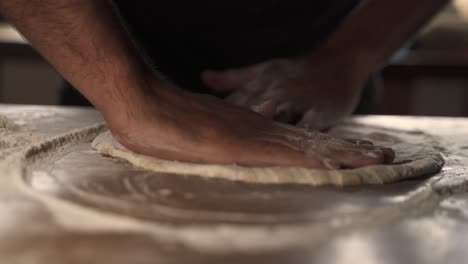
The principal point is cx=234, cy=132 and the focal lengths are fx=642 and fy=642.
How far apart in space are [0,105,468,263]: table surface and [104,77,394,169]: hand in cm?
4

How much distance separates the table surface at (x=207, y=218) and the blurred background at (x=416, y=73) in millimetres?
1551

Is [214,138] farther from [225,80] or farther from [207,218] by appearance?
[225,80]

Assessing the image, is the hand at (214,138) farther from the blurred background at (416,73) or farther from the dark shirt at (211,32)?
the blurred background at (416,73)

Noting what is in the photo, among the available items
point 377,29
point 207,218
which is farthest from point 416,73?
point 207,218

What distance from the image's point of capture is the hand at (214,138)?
27.5 inches

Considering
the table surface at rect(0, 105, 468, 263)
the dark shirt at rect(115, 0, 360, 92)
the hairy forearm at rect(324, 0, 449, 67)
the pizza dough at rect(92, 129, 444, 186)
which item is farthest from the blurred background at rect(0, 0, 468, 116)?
the table surface at rect(0, 105, 468, 263)

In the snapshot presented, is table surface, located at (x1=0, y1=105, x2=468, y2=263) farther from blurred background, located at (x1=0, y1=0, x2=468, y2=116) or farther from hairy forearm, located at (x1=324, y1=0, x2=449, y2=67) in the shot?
blurred background, located at (x1=0, y1=0, x2=468, y2=116)

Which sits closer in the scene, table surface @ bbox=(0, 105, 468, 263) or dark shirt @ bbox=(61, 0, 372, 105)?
table surface @ bbox=(0, 105, 468, 263)

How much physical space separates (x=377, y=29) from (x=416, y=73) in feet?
3.70

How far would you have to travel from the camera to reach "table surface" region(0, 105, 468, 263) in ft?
1.54

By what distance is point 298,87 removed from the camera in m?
1.10

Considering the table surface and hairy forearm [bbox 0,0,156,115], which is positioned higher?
hairy forearm [bbox 0,0,156,115]

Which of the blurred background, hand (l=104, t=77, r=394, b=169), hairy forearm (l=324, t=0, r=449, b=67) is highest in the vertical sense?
hairy forearm (l=324, t=0, r=449, b=67)

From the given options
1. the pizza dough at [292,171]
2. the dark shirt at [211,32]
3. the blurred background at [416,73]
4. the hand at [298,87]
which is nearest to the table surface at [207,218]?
the pizza dough at [292,171]
